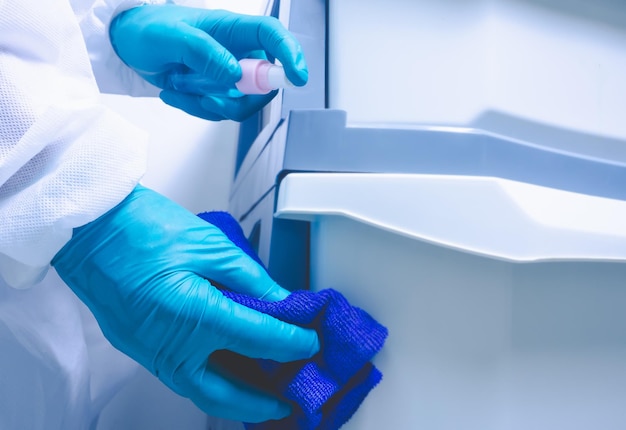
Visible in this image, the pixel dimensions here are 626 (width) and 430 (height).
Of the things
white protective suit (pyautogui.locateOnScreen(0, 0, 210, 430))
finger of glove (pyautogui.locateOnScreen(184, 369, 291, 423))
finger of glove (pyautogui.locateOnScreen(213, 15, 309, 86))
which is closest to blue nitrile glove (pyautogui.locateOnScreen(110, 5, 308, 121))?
finger of glove (pyautogui.locateOnScreen(213, 15, 309, 86))

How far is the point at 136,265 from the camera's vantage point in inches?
14.9

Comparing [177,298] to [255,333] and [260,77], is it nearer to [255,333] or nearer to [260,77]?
[255,333]

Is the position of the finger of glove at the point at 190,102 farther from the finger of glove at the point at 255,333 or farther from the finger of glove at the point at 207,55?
the finger of glove at the point at 255,333

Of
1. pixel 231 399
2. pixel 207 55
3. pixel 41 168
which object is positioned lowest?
pixel 231 399

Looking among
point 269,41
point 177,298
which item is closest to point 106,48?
point 269,41

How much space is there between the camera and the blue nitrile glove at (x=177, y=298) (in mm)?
375

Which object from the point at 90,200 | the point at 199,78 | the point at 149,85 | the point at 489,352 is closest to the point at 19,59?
the point at 90,200

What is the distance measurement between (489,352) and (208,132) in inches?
26.7

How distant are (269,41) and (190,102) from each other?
0.18 metres

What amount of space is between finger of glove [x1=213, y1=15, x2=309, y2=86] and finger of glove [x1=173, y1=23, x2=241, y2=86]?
0.14 feet

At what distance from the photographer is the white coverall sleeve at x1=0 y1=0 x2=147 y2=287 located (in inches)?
13.5

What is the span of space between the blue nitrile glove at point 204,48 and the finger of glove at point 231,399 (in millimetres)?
268

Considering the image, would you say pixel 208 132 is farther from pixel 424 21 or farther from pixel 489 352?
pixel 489 352

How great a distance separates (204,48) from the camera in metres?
0.47
